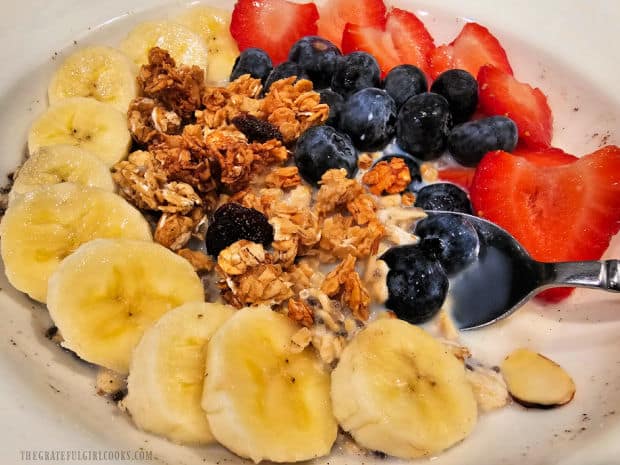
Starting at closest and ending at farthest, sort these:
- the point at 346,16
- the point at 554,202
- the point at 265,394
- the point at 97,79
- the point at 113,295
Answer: the point at 265,394, the point at 113,295, the point at 554,202, the point at 97,79, the point at 346,16

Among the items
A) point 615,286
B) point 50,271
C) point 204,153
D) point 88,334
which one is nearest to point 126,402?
point 88,334

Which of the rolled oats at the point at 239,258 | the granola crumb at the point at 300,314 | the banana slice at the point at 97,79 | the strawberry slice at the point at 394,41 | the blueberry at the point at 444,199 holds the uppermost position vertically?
the strawberry slice at the point at 394,41

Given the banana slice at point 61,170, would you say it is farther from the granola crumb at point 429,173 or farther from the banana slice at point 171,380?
the granola crumb at point 429,173

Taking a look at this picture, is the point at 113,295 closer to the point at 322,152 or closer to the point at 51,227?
the point at 51,227

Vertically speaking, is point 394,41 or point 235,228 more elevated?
point 394,41

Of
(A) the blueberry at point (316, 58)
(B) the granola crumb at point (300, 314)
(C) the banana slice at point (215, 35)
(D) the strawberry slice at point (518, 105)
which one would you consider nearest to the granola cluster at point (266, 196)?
(B) the granola crumb at point (300, 314)

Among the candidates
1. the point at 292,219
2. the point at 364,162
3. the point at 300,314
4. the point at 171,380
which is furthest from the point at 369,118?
the point at 171,380
